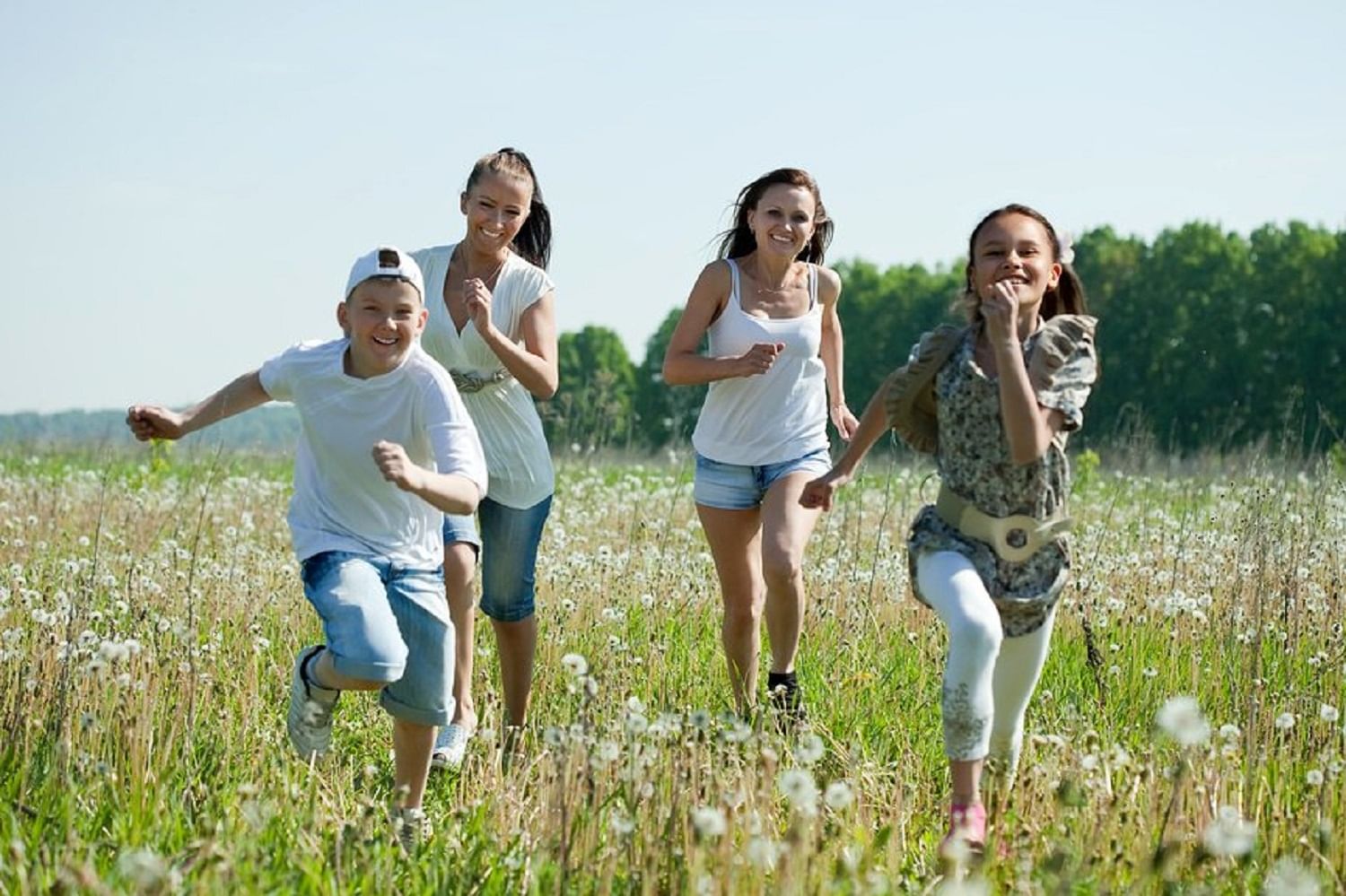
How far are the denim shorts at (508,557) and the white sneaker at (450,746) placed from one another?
0.45m

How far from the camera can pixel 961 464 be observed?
188 inches

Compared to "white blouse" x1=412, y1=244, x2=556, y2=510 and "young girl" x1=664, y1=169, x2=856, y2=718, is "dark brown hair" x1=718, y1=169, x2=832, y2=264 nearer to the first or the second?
"young girl" x1=664, y1=169, x2=856, y2=718

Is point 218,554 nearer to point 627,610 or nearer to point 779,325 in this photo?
point 627,610

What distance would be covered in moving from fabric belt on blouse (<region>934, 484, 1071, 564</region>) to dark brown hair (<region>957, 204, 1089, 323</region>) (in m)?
0.64

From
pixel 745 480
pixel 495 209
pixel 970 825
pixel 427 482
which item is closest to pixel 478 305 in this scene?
pixel 495 209

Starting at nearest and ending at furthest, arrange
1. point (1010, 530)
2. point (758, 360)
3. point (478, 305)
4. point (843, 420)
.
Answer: point (1010, 530), point (478, 305), point (758, 360), point (843, 420)

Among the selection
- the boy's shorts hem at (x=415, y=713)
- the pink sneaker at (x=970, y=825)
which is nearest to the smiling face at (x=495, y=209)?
the boy's shorts hem at (x=415, y=713)

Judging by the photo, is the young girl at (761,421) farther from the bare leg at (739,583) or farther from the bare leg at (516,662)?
the bare leg at (516,662)

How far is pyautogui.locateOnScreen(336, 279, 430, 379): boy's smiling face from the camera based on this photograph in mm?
4832

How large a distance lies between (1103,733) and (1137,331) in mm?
39176

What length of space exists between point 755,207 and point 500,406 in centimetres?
131

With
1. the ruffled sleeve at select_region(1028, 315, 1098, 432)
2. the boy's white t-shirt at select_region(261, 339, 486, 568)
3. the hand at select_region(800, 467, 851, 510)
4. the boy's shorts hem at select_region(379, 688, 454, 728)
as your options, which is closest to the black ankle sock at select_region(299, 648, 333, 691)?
the boy's shorts hem at select_region(379, 688, 454, 728)

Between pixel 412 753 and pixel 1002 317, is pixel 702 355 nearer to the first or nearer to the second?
pixel 1002 317

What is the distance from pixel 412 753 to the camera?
4.80 meters
